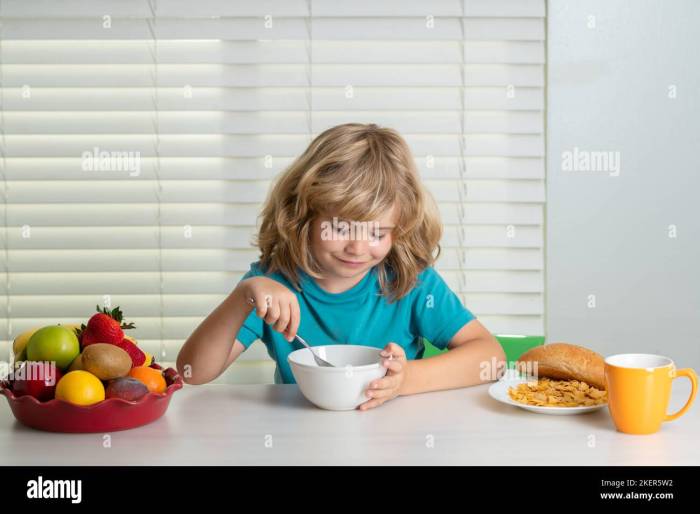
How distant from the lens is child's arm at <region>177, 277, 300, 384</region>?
1143 millimetres

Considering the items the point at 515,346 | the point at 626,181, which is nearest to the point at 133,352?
the point at 515,346

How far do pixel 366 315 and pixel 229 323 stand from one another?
0.33 meters

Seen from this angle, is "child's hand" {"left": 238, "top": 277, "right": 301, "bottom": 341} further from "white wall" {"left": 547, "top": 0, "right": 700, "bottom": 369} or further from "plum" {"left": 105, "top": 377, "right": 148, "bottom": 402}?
"white wall" {"left": 547, "top": 0, "right": 700, "bottom": 369}

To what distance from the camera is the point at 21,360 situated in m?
1.08

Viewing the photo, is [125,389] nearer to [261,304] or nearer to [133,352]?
[133,352]

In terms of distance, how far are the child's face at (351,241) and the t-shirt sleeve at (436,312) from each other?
175mm

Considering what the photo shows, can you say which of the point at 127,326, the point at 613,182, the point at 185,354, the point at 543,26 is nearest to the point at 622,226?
the point at 613,182

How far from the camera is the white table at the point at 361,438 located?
3.01 ft

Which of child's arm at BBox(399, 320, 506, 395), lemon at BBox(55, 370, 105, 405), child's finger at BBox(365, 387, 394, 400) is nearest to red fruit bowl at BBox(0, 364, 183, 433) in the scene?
lemon at BBox(55, 370, 105, 405)

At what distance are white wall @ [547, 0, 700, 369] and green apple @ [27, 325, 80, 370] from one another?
61.0 inches

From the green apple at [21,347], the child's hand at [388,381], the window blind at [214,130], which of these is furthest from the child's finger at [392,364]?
the window blind at [214,130]

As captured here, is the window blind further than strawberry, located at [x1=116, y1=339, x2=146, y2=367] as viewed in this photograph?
Yes
